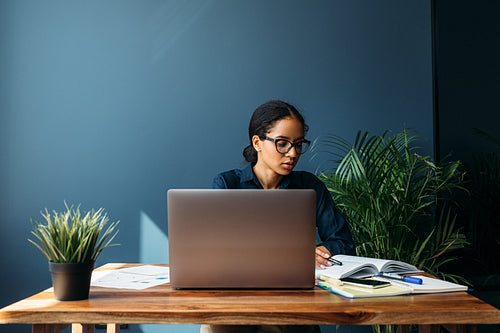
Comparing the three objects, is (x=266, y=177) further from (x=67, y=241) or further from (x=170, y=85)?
(x=170, y=85)

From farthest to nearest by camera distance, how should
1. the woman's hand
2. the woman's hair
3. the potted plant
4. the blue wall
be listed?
1. the blue wall
2. the potted plant
3. the woman's hair
4. the woman's hand

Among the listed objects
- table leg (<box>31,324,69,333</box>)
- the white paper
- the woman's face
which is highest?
the woman's face

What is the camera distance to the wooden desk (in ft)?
3.24

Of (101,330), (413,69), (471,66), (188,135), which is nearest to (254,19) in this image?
(188,135)

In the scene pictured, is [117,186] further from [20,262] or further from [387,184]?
[387,184]

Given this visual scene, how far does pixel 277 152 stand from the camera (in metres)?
1.96

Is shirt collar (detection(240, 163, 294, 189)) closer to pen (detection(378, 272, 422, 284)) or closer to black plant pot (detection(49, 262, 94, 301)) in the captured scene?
pen (detection(378, 272, 422, 284))

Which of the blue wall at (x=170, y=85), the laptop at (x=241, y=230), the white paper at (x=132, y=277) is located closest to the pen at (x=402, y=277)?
the laptop at (x=241, y=230)

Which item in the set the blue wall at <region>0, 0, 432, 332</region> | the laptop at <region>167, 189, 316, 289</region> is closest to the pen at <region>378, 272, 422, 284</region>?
the laptop at <region>167, 189, 316, 289</region>

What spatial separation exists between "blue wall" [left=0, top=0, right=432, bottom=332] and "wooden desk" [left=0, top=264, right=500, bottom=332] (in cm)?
198

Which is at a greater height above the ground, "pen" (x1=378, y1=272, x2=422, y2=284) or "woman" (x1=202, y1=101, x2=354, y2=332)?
"woman" (x1=202, y1=101, x2=354, y2=332)

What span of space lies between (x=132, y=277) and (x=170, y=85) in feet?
6.26

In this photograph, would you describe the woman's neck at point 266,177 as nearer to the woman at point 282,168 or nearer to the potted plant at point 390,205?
the woman at point 282,168

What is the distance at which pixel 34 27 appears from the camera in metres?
3.06
